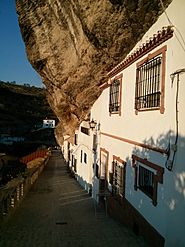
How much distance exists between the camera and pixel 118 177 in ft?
A: 40.4

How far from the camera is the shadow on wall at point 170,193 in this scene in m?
6.75

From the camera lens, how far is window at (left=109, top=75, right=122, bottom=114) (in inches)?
488

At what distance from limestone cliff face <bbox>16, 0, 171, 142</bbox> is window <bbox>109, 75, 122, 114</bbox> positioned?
2.55 ft

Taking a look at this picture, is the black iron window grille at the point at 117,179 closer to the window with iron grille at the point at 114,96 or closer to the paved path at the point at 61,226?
the paved path at the point at 61,226

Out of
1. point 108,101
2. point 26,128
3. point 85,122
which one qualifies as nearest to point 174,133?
point 108,101

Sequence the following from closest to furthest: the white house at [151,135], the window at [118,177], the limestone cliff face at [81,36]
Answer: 1. the white house at [151,135]
2. the limestone cliff face at [81,36]
3. the window at [118,177]

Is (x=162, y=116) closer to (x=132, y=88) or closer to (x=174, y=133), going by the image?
(x=174, y=133)

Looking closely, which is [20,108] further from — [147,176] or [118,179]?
[147,176]

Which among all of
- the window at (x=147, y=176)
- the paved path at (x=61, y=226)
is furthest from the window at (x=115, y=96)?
the paved path at (x=61, y=226)

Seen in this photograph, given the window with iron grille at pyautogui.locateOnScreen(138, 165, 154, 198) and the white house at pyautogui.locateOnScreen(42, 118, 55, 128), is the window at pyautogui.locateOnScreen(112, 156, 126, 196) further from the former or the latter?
the white house at pyautogui.locateOnScreen(42, 118, 55, 128)

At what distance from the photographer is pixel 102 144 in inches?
611

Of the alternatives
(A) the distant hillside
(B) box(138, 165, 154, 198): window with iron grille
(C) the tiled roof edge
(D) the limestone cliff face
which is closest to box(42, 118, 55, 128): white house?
(A) the distant hillside

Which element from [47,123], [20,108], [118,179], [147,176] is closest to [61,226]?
[118,179]

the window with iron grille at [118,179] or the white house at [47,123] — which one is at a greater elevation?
the white house at [47,123]
